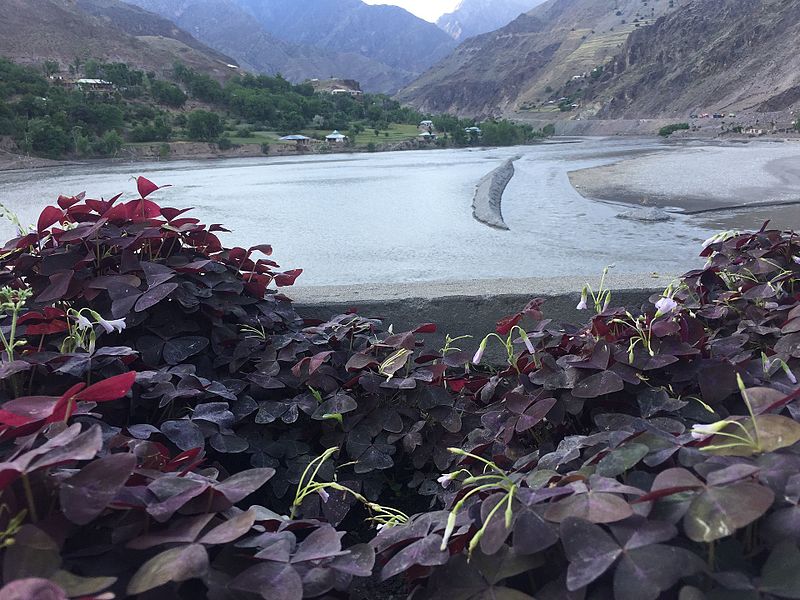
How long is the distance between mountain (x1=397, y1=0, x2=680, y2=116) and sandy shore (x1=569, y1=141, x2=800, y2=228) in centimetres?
7113

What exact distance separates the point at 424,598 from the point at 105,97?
50.1m

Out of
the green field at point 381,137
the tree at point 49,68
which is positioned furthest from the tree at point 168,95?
the green field at point 381,137

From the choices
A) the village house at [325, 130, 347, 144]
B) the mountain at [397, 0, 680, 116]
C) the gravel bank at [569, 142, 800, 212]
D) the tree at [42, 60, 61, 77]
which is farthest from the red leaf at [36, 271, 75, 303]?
the mountain at [397, 0, 680, 116]

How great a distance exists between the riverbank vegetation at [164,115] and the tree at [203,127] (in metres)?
0.06

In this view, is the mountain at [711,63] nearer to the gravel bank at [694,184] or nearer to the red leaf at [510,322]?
the gravel bank at [694,184]

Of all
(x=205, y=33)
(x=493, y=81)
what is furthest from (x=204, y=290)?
(x=205, y=33)

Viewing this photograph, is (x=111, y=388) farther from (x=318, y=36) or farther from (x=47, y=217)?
(x=318, y=36)

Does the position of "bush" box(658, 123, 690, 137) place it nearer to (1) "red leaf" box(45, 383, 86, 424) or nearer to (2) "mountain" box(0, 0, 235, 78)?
(1) "red leaf" box(45, 383, 86, 424)

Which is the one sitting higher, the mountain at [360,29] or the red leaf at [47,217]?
the mountain at [360,29]

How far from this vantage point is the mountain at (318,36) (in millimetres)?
143375

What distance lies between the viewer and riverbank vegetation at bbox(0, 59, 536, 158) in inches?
1110

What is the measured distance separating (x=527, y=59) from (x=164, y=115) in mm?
67177

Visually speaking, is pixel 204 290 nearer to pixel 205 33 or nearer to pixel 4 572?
pixel 4 572

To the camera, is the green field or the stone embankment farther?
the green field
